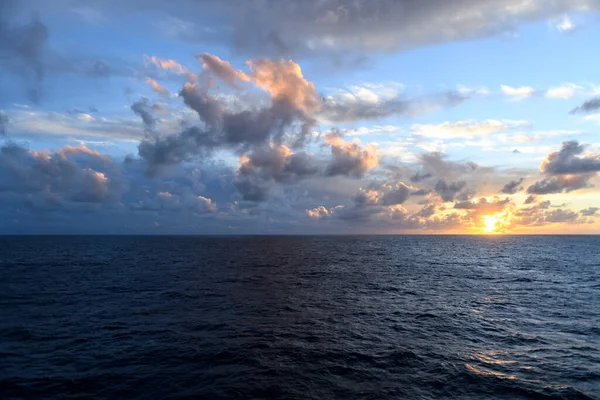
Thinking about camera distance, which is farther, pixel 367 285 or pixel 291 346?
pixel 367 285

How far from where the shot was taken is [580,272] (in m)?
78.4

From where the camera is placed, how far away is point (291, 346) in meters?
28.4

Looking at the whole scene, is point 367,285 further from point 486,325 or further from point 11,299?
point 11,299

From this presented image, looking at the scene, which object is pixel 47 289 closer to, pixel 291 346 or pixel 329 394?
pixel 291 346

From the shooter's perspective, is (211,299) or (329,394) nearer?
(329,394)

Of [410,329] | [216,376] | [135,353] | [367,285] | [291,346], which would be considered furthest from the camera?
A: [367,285]

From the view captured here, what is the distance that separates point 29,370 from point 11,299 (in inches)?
1143

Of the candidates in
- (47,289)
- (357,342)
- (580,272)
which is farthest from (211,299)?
(580,272)

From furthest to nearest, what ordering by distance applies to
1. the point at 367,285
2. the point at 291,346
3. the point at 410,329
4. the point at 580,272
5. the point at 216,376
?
1. the point at 580,272
2. the point at 367,285
3. the point at 410,329
4. the point at 291,346
5. the point at 216,376

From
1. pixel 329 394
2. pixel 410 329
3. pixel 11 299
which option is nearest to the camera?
pixel 329 394

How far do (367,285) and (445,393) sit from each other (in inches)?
1557

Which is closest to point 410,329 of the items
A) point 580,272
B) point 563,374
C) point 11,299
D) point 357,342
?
point 357,342

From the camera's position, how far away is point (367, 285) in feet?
196

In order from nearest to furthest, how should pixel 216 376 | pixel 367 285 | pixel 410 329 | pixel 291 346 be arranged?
pixel 216 376 < pixel 291 346 < pixel 410 329 < pixel 367 285
